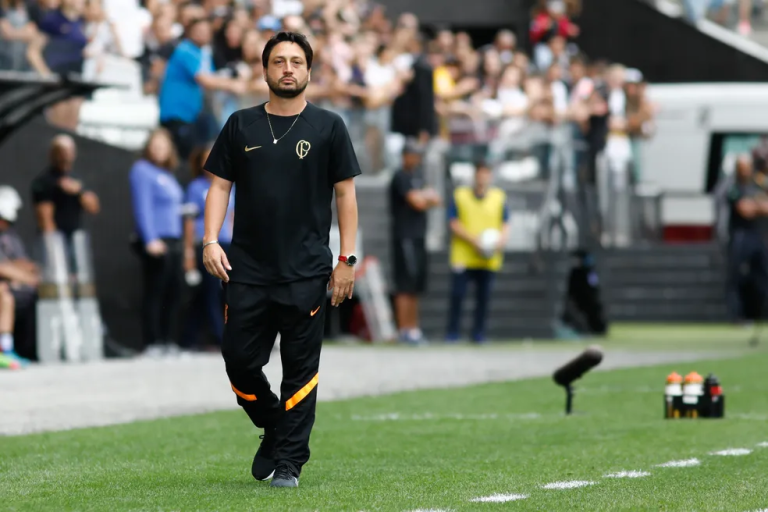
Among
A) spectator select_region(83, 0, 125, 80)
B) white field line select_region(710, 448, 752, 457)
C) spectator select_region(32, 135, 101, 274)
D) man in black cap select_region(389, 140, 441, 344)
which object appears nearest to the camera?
white field line select_region(710, 448, 752, 457)

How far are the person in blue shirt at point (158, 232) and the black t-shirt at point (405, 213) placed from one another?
3468mm

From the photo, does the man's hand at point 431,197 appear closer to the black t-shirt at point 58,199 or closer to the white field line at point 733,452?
the black t-shirt at point 58,199

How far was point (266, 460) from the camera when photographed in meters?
7.77

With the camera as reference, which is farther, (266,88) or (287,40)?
(266,88)

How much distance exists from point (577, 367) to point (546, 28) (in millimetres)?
20941

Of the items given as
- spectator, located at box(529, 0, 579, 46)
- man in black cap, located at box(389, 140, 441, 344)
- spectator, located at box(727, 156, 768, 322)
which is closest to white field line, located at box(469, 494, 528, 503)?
man in black cap, located at box(389, 140, 441, 344)

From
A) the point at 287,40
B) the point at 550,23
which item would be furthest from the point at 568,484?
the point at 550,23

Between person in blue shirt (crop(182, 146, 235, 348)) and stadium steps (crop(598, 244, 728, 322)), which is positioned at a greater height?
person in blue shirt (crop(182, 146, 235, 348))

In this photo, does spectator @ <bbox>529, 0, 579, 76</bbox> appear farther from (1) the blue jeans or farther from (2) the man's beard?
(2) the man's beard

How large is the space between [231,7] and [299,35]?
15084mm

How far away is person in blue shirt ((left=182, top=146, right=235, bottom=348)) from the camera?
57.4ft

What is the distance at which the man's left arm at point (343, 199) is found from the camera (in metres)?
7.62

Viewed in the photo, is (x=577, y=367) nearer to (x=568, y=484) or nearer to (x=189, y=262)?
(x=568, y=484)

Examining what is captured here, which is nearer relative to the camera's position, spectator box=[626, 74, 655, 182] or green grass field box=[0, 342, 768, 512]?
green grass field box=[0, 342, 768, 512]
